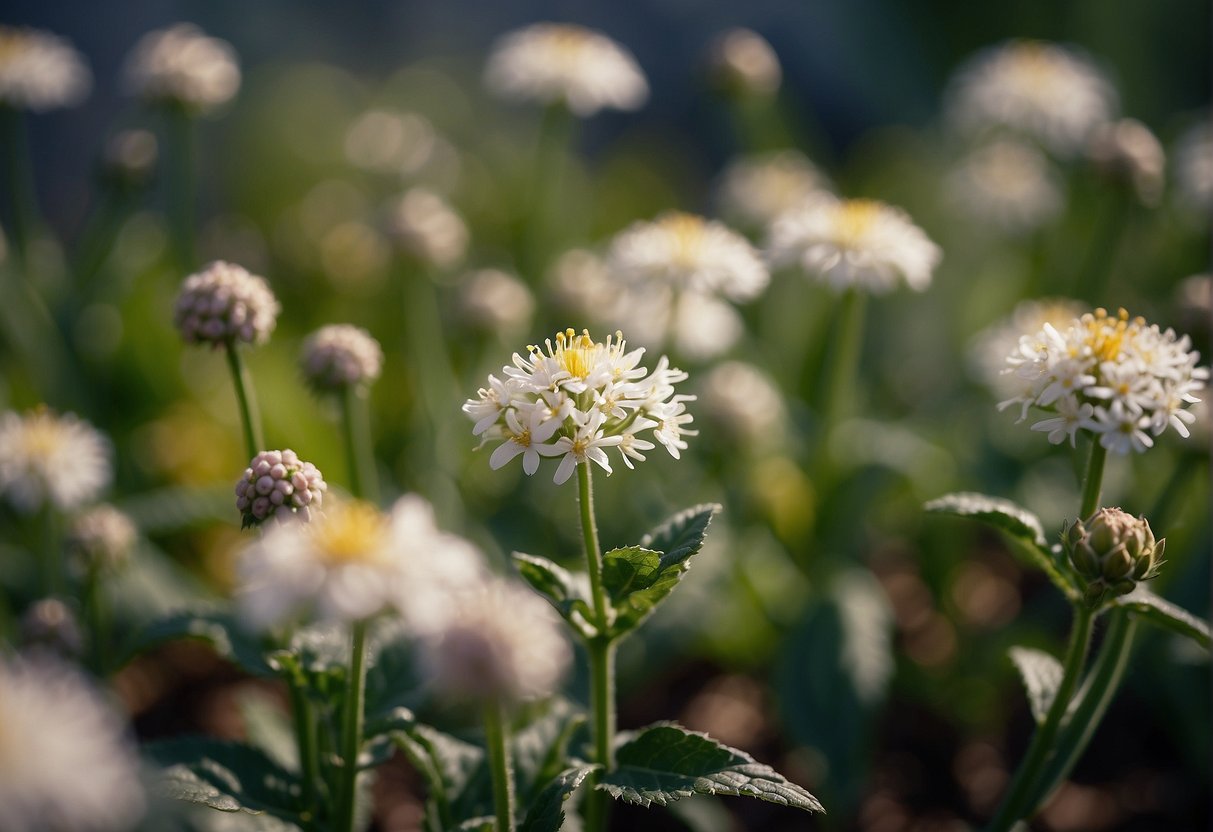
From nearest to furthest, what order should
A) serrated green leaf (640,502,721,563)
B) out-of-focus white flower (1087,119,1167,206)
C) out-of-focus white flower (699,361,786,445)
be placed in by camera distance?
serrated green leaf (640,502,721,563), out-of-focus white flower (699,361,786,445), out-of-focus white flower (1087,119,1167,206)

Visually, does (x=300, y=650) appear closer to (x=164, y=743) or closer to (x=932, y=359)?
(x=164, y=743)

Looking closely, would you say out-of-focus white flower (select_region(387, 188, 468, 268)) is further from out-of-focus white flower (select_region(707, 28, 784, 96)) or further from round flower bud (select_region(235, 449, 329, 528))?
round flower bud (select_region(235, 449, 329, 528))

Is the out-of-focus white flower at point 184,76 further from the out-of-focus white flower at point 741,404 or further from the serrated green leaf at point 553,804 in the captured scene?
the serrated green leaf at point 553,804

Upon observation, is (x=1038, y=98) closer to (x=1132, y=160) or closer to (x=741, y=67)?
(x=1132, y=160)

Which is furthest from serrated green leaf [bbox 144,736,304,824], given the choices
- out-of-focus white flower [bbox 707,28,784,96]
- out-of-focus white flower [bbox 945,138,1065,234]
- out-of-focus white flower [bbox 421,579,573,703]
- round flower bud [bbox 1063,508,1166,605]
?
out-of-focus white flower [bbox 945,138,1065,234]

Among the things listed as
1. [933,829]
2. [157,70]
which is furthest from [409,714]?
[157,70]

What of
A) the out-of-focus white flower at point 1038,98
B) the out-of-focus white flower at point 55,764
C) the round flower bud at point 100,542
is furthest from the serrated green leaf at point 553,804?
the out-of-focus white flower at point 1038,98
